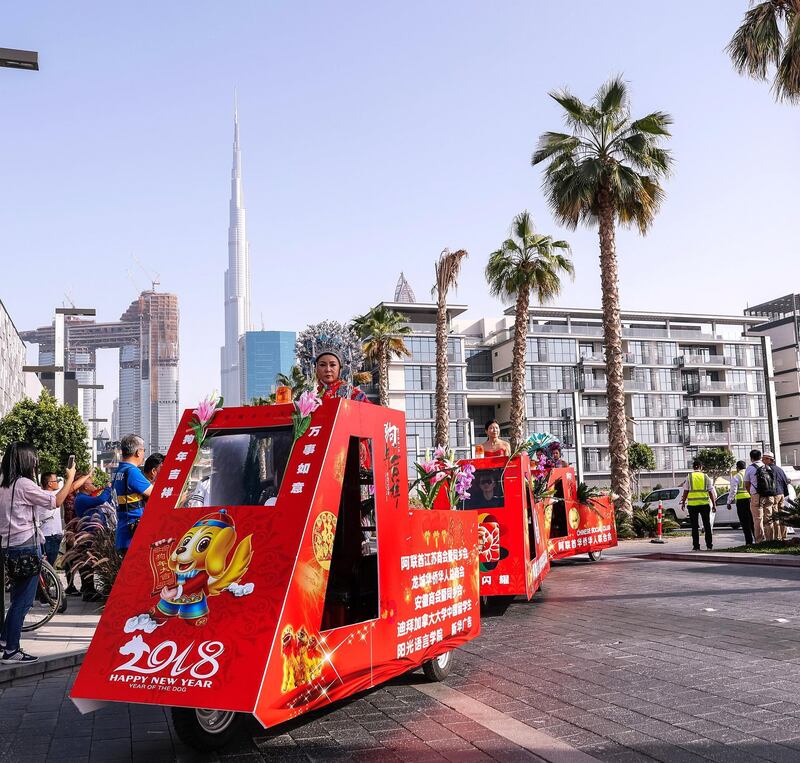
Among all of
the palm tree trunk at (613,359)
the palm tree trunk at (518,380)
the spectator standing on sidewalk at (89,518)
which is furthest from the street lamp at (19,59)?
the palm tree trunk at (518,380)

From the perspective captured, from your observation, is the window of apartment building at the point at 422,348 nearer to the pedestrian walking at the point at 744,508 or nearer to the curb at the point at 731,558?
the pedestrian walking at the point at 744,508

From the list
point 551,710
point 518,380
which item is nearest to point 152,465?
point 551,710

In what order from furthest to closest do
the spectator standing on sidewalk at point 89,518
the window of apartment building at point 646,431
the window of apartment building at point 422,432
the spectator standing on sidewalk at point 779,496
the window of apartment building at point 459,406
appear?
1. the window of apartment building at point 646,431
2. the window of apartment building at point 459,406
3. the window of apartment building at point 422,432
4. the spectator standing on sidewalk at point 779,496
5. the spectator standing on sidewalk at point 89,518

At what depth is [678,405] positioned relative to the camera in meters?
80.9

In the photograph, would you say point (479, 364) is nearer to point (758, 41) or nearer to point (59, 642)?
point (758, 41)

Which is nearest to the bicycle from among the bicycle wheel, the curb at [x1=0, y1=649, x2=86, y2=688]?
the bicycle wheel

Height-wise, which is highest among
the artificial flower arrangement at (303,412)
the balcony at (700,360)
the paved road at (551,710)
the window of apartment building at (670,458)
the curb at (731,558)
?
the balcony at (700,360)

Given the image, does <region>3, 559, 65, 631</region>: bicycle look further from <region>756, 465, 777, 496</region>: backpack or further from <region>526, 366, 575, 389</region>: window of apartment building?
<region>526, 366, 575, 389</region>: window of apartment building

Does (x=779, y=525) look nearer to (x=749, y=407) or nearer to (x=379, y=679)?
(x=379, y=679)

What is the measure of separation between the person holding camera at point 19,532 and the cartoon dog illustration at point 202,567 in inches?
134

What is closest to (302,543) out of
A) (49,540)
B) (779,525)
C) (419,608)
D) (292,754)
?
(292,754)

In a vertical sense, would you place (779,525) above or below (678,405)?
below

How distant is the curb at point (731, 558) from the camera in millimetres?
15086

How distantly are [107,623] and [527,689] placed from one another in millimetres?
3136
